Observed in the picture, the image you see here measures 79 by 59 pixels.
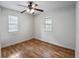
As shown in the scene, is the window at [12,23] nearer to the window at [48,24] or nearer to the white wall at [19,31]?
the white wall at [19,31]

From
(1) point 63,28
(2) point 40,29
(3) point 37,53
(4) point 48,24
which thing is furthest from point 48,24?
(3) point 37,53

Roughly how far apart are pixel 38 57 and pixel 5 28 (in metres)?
2.65

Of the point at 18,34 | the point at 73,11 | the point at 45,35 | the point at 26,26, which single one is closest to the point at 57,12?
the point at 73,11

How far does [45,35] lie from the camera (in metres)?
4.92

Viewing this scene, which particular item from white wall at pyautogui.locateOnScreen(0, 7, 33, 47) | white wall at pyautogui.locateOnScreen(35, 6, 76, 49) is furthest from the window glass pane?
white wall at pyautogui.locateOnScreen(0, 7, 33, 47)

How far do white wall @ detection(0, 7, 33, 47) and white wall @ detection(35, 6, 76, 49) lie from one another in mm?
1591

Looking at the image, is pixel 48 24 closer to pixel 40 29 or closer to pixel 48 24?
pixel 48 24

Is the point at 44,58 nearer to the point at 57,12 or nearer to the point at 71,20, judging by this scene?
the point at 71,20

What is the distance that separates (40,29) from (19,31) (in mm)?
1758

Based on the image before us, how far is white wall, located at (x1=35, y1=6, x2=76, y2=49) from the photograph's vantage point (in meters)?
3.41

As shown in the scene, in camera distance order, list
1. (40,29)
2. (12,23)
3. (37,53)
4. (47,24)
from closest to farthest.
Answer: (37,53)
(12,23)
(47,24)
(40,29)

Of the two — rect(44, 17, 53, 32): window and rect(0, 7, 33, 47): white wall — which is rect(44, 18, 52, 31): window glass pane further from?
rect(0, 7, 33, 47): white wall

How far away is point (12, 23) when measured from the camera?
4.25 m

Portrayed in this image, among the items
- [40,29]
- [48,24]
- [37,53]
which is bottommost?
[37,53]
